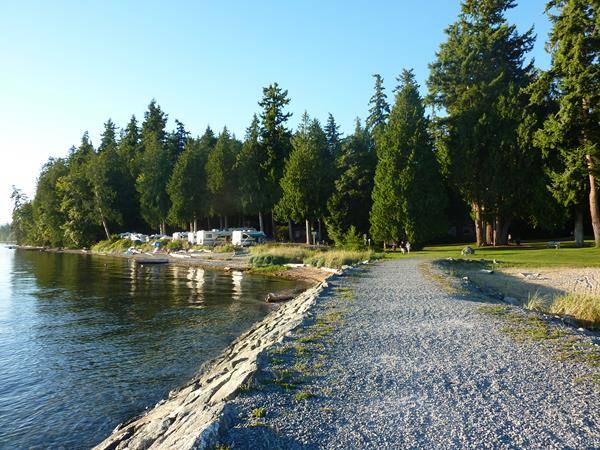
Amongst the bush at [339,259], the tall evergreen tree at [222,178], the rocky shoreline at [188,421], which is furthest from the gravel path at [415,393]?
the tall evergreen tree at [222,178]

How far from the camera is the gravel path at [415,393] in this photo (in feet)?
16.2

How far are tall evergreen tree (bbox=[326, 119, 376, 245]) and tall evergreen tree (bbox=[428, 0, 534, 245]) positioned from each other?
33.4 ft

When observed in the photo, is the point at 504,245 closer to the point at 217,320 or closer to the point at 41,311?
the point at 217,320

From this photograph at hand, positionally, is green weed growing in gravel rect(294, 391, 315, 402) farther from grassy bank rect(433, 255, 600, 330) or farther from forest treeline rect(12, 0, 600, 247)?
forest treeline rect(12, 0, 600, 247)

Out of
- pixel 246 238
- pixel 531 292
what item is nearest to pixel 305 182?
pixel 246 238

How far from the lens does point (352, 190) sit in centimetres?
5066

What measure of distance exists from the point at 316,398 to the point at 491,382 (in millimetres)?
2666

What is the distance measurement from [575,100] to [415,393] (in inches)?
1378

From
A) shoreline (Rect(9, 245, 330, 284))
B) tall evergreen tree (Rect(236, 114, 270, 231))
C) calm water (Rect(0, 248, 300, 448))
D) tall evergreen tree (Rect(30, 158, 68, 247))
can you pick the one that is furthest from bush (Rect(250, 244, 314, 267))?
tall evergreen tree (Rect(30, 158, 68, 247))

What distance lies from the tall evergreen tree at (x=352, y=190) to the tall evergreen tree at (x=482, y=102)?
10177 millimetres

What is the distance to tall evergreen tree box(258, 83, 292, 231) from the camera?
60438 millimetres

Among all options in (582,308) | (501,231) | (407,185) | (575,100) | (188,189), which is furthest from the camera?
(188,189)

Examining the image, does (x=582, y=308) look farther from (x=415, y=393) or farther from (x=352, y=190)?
(x=352, y=190)

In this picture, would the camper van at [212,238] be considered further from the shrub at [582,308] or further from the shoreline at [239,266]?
the shrub at [582,308]
